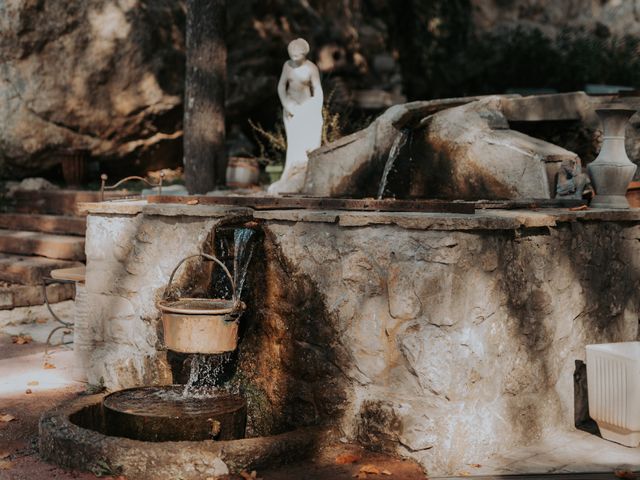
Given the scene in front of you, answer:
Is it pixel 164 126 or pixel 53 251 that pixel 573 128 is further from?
pixel 164 126

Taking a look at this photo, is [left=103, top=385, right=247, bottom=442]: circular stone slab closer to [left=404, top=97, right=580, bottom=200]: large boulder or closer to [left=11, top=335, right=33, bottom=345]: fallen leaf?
[left=404, top=97, right=580, bottom=200]: large boulder

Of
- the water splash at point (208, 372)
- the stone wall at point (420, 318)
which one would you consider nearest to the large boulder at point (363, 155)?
the stone wall at point (420, 318)

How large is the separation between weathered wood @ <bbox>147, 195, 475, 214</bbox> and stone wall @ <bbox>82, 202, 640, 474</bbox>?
0.19m

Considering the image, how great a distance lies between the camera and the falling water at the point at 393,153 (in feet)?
23.1

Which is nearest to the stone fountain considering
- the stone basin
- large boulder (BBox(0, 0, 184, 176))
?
the stone basin

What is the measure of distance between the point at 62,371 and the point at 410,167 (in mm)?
3184

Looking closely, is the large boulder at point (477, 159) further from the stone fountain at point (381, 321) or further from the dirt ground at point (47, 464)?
the dirt ground at point (47, 464)

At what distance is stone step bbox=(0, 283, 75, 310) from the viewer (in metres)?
8.98

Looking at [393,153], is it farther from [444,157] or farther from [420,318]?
[420,318]

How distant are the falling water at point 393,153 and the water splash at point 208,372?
2.09m

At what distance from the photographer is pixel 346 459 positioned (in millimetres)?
4719

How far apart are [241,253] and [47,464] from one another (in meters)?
1.65

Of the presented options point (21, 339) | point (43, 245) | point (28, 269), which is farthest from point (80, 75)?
Answer: point (21, 339)

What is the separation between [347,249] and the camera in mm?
4961
